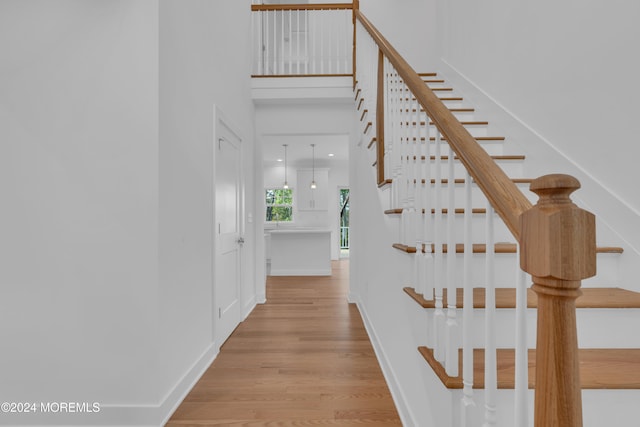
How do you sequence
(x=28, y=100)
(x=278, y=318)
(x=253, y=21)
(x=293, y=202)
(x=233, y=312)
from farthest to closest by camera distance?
(x=293, y=202) < (x=253, y=21) < (x=278, y=318) < (x=233, y=312) < (x=28, y=100)

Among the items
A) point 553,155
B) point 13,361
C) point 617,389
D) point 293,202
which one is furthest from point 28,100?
point 293,202

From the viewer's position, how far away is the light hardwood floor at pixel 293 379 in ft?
6.07

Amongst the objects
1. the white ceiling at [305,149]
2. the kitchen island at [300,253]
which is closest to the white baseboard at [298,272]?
the kitchen island at [300,253]

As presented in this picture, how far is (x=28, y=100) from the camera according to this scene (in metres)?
1.74

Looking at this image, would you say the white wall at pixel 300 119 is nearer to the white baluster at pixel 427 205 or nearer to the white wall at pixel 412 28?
the white wall at pixel 412 28

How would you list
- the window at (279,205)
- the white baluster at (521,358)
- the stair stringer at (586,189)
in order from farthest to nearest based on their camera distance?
the window at (279,205), the stair stringer at (586,189), the white baluster at (521,358)

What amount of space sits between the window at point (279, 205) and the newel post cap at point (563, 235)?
360 inches

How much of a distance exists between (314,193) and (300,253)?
3003mm

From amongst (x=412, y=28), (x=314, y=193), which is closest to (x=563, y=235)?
(x=412, y=28)

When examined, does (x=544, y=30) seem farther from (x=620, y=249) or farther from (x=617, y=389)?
(x=617, y=389)

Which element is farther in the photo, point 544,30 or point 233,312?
point 233,312

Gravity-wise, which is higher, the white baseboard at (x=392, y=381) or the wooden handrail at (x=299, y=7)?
the wooden handrail at (x=299, y=7)

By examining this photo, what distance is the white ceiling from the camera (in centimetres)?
688

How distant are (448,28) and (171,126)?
2963mm
